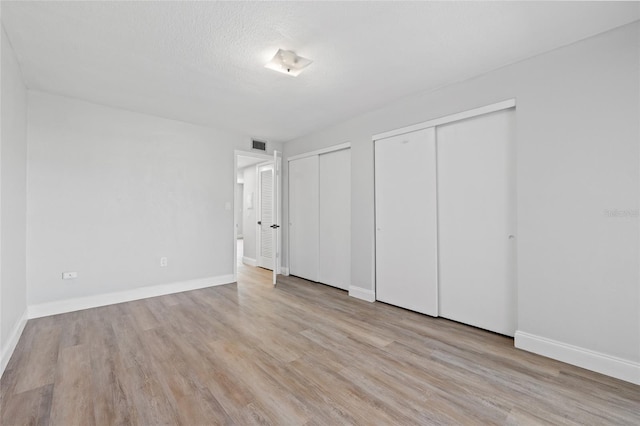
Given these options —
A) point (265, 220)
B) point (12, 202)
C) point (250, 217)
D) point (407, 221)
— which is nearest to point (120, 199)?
point (12, 202)

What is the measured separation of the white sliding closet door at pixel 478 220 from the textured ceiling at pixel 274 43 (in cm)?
64

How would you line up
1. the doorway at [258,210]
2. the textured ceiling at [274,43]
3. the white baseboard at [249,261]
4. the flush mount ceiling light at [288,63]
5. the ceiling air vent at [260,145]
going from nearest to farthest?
the textured ceiling at [274,43] → the flush mount ceiling light at [288,63] → the ceiling air vent at [260,145] → the doorway at [258,210] → the white baseboard at [249,261]

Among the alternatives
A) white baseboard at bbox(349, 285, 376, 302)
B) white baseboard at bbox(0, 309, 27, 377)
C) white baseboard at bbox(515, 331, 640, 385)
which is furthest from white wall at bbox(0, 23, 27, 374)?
white baseboard at bbox(515, 331, 640, 385)

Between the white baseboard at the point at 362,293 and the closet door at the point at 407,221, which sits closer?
the closet door at the point at 407,221

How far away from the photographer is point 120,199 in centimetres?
382

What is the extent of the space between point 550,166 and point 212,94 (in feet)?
11.4

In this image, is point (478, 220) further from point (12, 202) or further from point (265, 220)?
point (12, 202)

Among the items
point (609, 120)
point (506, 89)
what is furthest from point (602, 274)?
point (506, 89)

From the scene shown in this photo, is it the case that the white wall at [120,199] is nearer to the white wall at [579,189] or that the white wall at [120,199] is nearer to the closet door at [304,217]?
the closet door at [304,217]

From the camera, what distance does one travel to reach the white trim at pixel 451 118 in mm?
2693

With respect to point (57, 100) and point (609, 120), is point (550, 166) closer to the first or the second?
point (609, 120)

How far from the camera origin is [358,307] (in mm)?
3641

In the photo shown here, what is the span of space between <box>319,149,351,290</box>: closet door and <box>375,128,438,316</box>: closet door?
62 centimetres

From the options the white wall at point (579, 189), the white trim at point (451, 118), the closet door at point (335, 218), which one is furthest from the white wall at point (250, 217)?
the white wall at point (579, 189)
